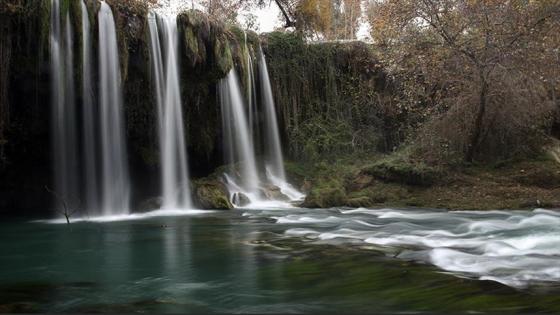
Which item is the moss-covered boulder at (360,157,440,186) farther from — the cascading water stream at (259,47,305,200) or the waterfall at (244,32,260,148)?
the waterfall at (244,32,260,148)

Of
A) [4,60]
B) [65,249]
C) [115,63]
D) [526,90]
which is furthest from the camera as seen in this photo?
[526,90]

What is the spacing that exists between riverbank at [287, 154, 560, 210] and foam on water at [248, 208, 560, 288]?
3.35ft

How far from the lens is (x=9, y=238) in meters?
9.06

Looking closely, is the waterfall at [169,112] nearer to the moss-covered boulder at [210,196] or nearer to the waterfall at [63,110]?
the moss-covered boulder at [210,196]

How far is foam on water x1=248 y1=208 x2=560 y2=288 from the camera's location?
17.2 feet

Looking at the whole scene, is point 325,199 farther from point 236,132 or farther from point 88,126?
point 88,126

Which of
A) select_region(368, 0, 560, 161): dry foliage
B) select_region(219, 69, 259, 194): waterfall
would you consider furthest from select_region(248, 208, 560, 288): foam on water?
select_region(219, 69, 259, 194): waterfall

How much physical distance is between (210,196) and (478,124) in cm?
777

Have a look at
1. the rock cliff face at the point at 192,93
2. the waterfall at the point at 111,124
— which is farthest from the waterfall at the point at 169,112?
the waterfall at the point at 111,124

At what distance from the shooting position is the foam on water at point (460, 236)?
524 cm

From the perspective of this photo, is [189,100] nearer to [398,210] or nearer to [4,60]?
[4,60]

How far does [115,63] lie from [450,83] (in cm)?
933

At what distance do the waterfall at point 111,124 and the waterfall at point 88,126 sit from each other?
21 centimetres

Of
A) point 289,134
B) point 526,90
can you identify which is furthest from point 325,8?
point 526,90
